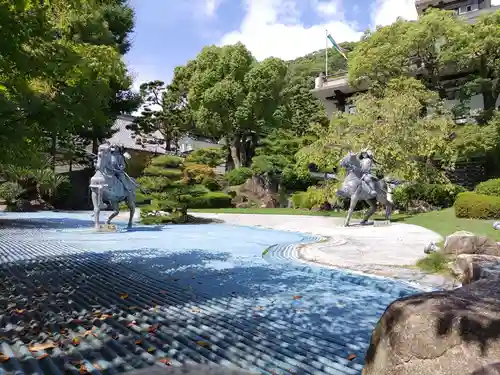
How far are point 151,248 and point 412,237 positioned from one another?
6.71 metres

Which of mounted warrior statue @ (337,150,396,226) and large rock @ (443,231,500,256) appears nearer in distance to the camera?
large rock @ (443,231,500,256)

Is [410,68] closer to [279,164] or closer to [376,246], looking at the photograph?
[279,164]

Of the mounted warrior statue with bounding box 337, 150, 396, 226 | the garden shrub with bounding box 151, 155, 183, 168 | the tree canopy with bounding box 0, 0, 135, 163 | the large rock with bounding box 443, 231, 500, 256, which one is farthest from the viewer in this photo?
the garden shrub with bounding box 151, 155, 183, 168

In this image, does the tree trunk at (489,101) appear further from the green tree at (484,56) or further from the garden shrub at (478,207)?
the garden shrub at (478,207)

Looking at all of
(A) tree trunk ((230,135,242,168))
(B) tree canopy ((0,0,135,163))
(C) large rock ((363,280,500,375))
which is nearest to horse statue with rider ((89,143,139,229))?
(B) tree canopy ((0,0,135,163))

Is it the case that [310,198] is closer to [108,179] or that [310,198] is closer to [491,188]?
[491,188]

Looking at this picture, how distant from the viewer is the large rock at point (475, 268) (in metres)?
4.15

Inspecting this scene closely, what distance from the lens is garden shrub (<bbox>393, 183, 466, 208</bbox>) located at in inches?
761

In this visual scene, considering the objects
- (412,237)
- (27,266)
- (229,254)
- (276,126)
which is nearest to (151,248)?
(229,254)

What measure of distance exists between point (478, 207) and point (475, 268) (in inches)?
469

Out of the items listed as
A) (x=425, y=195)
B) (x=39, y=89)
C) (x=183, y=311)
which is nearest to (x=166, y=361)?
(x=183, y=311)

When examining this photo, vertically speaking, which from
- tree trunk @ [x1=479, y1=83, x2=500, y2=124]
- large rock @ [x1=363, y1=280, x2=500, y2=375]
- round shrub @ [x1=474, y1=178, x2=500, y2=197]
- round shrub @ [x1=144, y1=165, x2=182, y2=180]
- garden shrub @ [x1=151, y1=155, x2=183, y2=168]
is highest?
tree trunk @ [x1=479, y1=83, x2=500, y2=124]

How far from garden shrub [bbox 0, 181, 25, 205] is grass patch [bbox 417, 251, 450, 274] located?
21.0m

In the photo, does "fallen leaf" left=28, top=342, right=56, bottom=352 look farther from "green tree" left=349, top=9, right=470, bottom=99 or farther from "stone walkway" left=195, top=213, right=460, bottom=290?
"green tree" left=349, top=9, right=470, bottom=99
